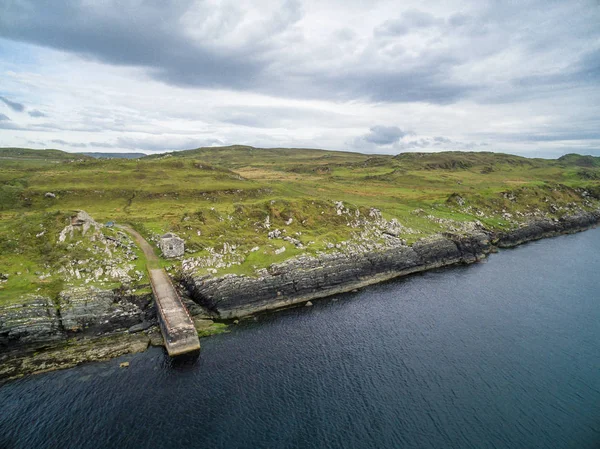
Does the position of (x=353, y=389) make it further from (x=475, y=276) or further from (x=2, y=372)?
(x=475, y=276)

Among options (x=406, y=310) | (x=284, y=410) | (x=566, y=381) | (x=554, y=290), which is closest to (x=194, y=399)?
(x=284, y=410)

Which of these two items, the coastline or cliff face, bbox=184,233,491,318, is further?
cliff face, bbox=184,233,491,318

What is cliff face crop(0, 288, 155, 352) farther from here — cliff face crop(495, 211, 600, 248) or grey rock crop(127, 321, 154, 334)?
cliff face crop(495, 211, 600, 248)

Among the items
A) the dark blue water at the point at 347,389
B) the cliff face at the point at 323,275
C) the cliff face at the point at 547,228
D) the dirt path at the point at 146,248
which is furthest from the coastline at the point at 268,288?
the dirt path at the point at 146,248

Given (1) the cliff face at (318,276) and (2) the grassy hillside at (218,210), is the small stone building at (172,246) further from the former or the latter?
(1) the cliff face at (318,276)

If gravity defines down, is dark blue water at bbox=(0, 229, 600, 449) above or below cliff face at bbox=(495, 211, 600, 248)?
below

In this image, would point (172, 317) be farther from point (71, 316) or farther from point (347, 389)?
point (347, 389)

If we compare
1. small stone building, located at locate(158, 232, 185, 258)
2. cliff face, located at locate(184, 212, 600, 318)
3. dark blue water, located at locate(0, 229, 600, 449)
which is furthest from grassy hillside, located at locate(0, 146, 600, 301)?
dark blue water, located at locate(0, 229, 600, 449)

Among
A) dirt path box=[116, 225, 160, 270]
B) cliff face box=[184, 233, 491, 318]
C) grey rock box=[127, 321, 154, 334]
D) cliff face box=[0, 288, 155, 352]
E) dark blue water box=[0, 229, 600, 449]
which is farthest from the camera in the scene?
dirt path box=[116, 225, 160, 270]
